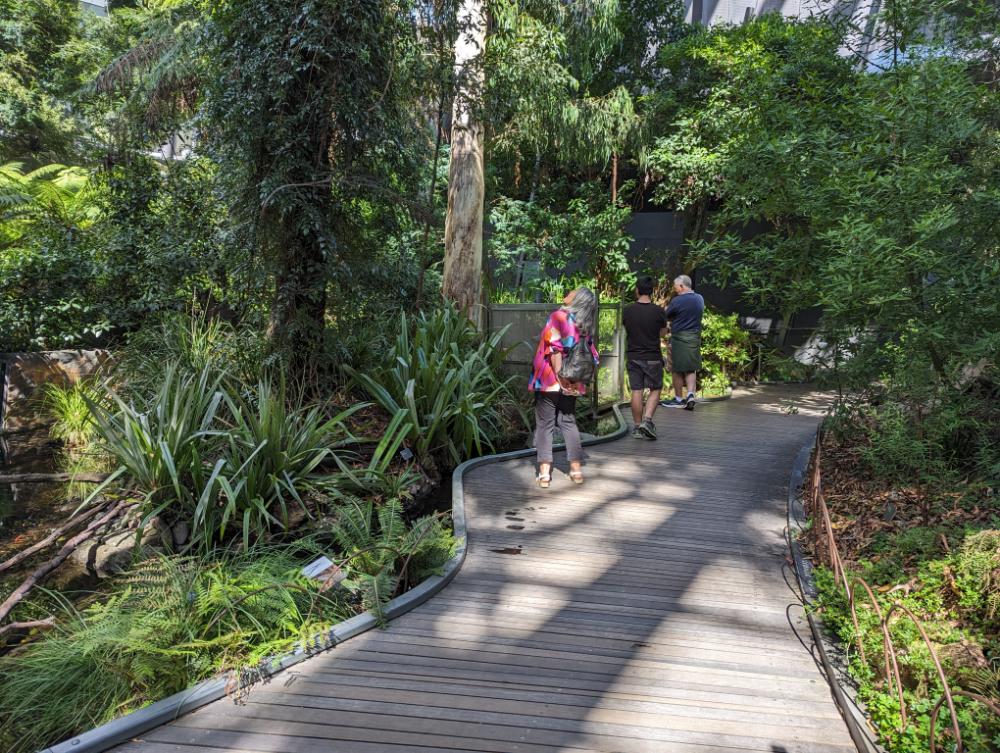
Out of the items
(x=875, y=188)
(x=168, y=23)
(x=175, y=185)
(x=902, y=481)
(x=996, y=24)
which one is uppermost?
(x=168, y=23)

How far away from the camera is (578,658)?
3.60 metres

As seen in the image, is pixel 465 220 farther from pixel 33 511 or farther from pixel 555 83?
pixel 33 511

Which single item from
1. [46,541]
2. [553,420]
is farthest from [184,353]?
[553,420]

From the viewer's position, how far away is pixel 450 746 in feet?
9.36

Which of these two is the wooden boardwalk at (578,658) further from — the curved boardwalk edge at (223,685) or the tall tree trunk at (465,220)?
the tall tree trunk at (465,220)

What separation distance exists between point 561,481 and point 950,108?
15.0 feet

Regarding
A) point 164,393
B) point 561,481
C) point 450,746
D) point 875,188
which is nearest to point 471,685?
point 450,746

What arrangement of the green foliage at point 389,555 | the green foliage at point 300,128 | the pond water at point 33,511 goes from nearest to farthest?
the green foliage at point 389,555
the pond water at point 33,511
the green foliage at point 300,128

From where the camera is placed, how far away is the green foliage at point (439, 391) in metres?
7.43

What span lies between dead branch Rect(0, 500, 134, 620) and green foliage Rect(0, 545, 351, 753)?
0.30 m

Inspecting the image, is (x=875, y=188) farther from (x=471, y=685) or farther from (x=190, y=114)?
(x=190, y=114)

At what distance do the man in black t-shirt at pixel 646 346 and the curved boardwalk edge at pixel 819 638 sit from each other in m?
1.90

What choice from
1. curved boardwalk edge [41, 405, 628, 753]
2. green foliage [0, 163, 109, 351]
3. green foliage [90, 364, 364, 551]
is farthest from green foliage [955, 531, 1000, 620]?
green foliage [0, 163, 109, 351]

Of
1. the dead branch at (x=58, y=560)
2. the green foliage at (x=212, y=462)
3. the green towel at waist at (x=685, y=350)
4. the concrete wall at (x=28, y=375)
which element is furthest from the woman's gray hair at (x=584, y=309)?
the concrete wall at (x=28, y=375)
